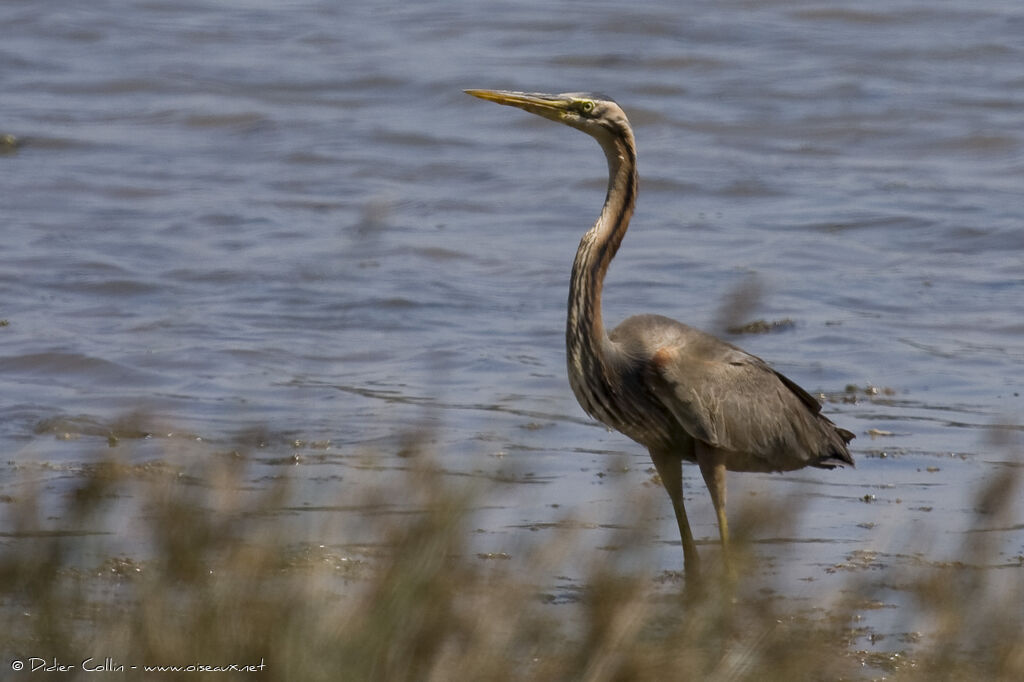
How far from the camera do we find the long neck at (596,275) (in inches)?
238

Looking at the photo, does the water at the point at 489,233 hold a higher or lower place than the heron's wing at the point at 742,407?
lower

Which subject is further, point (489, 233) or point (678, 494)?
point (489, 233)

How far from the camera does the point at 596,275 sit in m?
6.13

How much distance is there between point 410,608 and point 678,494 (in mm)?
3018

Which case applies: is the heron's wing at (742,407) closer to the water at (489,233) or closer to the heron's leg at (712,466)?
the heron's leg at (712,466)

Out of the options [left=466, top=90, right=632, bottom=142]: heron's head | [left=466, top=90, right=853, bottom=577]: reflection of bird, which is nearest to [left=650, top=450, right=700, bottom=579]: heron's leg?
[left=466, top=90, right=853, bottom=577]: reflection of bird

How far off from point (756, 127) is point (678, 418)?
1071 centimetres

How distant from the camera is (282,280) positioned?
10.8 metres

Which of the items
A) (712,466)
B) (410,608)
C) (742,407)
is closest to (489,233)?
(742,407)

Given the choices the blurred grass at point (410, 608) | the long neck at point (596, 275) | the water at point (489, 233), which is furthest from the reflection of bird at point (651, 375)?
the blurred grass at point (410, 608)

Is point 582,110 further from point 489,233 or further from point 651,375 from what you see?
point 489,233

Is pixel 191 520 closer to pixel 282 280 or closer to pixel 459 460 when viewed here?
pixel 459 460

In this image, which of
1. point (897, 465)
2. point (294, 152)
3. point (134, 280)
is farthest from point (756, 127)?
point (897, 465)

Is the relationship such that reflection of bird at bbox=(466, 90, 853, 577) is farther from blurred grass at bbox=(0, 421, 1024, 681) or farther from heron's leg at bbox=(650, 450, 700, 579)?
blurred grass at bbox=(0, 421, 1024, 681)
